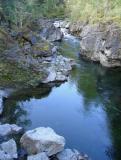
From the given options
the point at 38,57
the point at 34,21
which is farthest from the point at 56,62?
the point at 34,21

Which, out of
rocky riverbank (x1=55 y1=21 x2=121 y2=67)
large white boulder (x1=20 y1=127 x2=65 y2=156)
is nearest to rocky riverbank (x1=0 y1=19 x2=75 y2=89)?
rocky riverbank (x1=55 y1=21 x2=121 y2=67)

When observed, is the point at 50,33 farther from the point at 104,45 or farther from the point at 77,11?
the point at 104,45

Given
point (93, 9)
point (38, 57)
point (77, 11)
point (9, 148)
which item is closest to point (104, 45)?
point (38, 57)

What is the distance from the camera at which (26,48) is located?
47.4m

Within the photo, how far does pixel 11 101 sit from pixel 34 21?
3901 cm

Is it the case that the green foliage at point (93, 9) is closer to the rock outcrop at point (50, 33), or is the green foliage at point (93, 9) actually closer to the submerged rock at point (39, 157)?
the rock outcrop at point (50, 33)

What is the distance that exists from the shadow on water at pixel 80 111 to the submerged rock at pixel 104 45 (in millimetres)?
4751

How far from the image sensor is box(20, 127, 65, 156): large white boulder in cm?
2225

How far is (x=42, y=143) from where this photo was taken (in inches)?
880

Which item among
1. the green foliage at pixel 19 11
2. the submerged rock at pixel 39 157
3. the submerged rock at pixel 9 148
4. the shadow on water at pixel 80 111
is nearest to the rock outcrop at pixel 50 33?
the green foliage at pixel 19 11

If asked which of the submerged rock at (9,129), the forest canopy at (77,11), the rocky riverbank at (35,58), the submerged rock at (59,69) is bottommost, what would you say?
the submerged rock at (9,129)

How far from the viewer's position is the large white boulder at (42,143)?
73.0 feet

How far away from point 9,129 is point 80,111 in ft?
28.3

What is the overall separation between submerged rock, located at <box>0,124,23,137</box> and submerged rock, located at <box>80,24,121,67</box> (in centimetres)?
2496
